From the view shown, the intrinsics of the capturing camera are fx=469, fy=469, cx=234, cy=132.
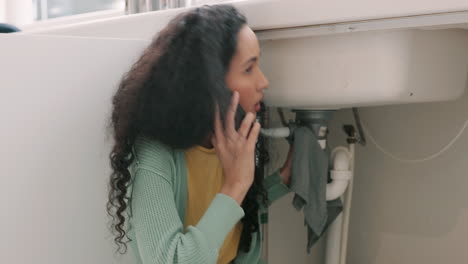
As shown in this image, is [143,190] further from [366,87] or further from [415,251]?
[415,251]

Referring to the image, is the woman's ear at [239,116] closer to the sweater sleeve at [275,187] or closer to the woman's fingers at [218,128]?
the woman's fingers at [218,128]

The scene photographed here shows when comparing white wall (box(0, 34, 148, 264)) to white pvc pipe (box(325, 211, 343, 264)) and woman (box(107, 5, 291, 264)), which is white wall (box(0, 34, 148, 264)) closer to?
woman (box(107, 5, 291, 264))

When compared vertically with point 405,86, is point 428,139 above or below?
below

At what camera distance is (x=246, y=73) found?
740 millimetres

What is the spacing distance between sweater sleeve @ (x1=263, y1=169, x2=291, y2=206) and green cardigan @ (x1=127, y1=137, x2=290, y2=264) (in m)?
0.24

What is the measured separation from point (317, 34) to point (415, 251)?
71 centimetres

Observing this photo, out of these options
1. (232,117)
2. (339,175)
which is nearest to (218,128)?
(232,117)

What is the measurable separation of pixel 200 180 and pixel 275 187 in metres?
0.20

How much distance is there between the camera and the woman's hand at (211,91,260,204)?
71cm

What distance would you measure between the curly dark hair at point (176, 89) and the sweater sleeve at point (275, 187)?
250 millimetres

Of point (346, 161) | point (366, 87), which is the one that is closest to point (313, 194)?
point (346, 161)

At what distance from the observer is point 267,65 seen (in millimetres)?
822

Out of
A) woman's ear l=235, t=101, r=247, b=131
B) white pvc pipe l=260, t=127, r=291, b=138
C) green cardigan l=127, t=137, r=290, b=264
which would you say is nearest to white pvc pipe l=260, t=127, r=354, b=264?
white pvc pipe l=260, t=127, r=291, b=138

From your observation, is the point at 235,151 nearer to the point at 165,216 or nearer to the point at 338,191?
the point at 165,216
